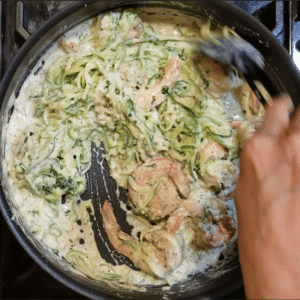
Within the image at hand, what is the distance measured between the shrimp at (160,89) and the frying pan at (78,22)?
0.91 feet

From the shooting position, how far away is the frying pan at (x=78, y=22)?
151 cm

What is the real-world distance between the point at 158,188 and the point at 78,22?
0.93 metres

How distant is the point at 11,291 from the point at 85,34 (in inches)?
55.2

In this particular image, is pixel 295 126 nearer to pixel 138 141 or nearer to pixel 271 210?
pixel 271 210

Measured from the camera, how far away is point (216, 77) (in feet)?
5.98

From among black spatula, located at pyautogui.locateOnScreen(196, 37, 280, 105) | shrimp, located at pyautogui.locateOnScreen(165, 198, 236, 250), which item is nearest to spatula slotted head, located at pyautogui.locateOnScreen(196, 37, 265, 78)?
black spatula, located at pyautogui.locateOnScreen(196, 37, 280, 105)

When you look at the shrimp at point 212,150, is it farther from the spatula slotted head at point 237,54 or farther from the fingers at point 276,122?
the fingers at point 276,122

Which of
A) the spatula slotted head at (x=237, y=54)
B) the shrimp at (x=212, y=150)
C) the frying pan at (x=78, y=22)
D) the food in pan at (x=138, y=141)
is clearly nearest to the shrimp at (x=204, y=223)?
the food in pan at (x=138, y=141)

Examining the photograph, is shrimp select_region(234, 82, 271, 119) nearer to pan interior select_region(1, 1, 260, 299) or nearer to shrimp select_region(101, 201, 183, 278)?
pan interior select_region(1, 1, 260, 299)

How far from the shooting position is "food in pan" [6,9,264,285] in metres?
1.75

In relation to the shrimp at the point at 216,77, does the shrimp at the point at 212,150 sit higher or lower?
lower

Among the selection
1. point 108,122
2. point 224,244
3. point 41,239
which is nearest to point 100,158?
point 108,122

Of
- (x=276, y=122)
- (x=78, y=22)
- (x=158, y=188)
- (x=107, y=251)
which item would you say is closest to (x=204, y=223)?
(x=158, y=188)

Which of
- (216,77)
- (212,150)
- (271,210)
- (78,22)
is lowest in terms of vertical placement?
(271,210)
